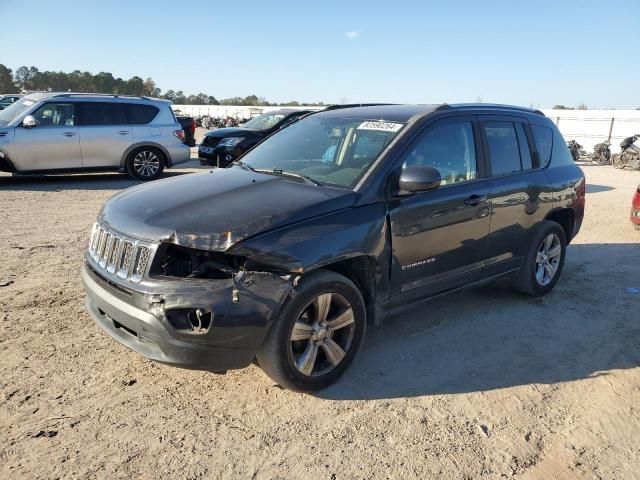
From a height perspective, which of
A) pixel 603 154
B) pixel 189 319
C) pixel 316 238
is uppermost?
pixel 316 238

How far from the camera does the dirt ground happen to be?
2.81 meters

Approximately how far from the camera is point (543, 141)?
545 centimetres

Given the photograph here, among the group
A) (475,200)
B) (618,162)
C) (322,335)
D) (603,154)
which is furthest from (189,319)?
(603,154)

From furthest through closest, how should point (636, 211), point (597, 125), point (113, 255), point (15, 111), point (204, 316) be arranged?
1. point (597, 125)
2. point (15, 111)
3. point (636, 211)
4. point (113, 255)
5. point (204, 316)

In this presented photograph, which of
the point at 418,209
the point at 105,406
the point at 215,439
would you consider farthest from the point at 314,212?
the point at 105,406

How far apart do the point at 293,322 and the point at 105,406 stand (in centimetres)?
125

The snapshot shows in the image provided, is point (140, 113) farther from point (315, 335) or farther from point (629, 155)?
point (629, 155)

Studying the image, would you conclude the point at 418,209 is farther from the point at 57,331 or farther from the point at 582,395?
the point at 57,331

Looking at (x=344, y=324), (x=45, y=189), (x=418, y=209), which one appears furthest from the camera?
(x=45, y=189)

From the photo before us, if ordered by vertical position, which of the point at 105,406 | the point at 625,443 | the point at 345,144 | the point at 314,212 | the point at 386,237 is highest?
the point at 345,144

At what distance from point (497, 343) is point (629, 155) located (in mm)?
19071

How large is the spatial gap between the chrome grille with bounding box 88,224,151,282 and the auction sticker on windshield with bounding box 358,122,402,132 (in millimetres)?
2034

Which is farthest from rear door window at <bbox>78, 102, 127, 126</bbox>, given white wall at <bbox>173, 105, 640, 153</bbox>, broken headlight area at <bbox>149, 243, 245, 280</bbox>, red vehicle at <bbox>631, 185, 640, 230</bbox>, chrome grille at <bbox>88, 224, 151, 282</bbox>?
white wall at <bbox>173, 105, 640, 153</bbox>

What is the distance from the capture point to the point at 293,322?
321 centimetres
